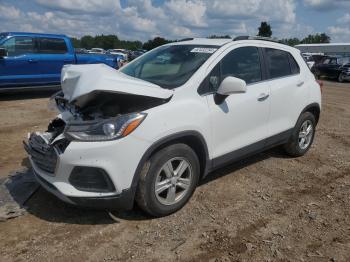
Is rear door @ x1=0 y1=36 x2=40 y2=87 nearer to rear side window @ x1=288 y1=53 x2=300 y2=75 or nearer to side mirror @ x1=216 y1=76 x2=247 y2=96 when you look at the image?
rear side window @ x1=288 y1=53 x2=300 y2=75

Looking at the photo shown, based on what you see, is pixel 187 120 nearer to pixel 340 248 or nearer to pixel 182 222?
pixel 182 222

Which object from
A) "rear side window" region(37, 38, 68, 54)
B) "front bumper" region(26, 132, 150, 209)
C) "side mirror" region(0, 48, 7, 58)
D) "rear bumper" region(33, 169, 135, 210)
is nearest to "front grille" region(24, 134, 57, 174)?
"front bumper" region(26, 132, 150, 209)

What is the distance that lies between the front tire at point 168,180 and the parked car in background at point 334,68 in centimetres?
2084

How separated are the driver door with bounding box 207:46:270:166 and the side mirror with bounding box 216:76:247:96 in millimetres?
142

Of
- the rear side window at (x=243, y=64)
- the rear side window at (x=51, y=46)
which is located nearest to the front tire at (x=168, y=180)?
the rear side window at (x=243, y=64)

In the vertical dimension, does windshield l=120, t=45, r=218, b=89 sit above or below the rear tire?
above

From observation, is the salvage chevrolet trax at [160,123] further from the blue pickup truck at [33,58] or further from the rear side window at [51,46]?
the rear side window at [51,46]

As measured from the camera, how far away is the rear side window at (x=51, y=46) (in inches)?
437

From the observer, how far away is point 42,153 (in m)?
3.82

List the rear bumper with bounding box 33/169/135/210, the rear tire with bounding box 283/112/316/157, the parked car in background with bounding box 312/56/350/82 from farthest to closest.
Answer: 1. the parked car in background with bounding box 312/56/350/82
2. the rear tire with bounding box 283/112/316/157
3. the rear bumper with bounding box 33/169/135/210

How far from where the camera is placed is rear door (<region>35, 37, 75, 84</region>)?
1109 centimetres

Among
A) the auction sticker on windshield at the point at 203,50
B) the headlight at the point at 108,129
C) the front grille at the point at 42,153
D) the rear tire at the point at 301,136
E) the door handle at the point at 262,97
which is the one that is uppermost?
the auction sticker on windshield at the point at 203,50

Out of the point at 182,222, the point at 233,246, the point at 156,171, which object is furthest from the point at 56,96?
the point at 233,246

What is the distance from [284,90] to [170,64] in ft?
5.42
